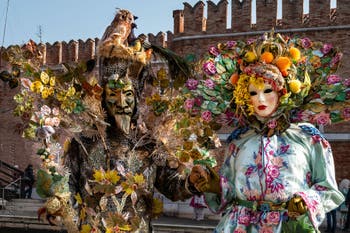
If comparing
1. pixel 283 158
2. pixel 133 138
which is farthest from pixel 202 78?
pixel 283 158

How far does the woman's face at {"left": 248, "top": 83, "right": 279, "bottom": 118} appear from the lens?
13.0 ft

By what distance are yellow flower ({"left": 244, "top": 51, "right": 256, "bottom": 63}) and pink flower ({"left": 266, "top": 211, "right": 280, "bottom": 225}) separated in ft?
3.09

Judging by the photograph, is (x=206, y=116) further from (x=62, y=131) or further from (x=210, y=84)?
(x=62, y=131)

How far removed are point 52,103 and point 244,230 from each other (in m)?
1.66

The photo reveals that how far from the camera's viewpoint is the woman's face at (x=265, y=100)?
396 cm

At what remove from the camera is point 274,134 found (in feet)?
13.1

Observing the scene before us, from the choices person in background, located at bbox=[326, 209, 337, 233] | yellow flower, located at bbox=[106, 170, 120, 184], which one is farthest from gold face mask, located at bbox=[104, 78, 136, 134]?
person in background, located at bbox=[326, 209, 337, 233]

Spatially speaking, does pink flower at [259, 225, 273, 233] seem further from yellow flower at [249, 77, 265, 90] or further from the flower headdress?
yellow flower at [249, 77, 265, 90]

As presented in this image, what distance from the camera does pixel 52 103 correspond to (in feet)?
15.1

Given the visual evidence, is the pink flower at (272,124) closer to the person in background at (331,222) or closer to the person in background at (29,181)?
the person in background at (331,222)

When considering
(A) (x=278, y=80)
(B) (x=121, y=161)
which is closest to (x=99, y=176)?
(B) (x=121, y=161)

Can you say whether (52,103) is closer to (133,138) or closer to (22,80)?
(22,80)

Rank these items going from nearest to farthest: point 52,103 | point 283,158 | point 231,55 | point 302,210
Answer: point 302,210 < point 283,158 < point 231,55 < point 52,103

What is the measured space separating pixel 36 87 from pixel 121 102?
596mm
